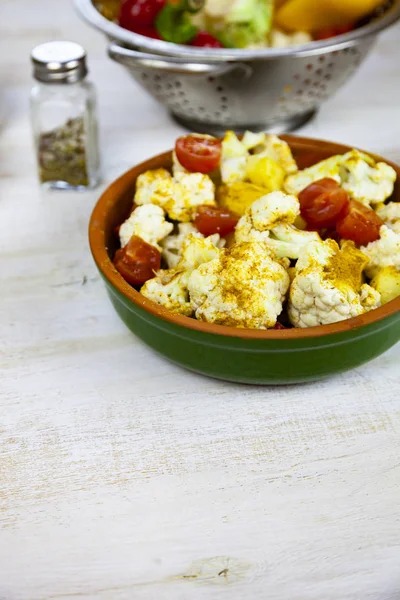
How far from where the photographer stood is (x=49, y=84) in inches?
A: 47.0

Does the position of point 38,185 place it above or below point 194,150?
below

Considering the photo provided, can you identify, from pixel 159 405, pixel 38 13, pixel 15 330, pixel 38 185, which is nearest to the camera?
pixel 159 405

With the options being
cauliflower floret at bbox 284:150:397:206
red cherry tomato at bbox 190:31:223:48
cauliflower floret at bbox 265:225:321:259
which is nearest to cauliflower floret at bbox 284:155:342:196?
cauliflower floret at bbox 284:150:397:206

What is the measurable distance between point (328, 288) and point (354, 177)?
24cm

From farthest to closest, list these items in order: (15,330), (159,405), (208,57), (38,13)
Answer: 1. (38,13)
2. (208,57)
3. (15,330)
4. (159,405)

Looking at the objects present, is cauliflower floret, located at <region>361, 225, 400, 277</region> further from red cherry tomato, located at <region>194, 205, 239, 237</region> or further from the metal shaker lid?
the metal shaker lid

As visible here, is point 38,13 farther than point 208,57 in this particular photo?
Yes

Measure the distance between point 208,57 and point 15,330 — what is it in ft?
1.66

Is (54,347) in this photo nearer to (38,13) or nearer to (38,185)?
(38,185)

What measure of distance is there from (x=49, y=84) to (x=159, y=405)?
59 centimetres

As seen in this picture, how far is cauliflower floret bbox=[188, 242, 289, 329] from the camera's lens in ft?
2.72

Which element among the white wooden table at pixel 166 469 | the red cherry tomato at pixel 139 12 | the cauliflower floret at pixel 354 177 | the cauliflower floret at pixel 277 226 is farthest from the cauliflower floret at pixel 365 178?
the red cherry tomato at pixel 139 12

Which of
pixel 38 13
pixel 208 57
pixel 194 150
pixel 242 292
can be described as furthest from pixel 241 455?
pixel 38 13

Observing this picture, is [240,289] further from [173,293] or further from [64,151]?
[64,151]
